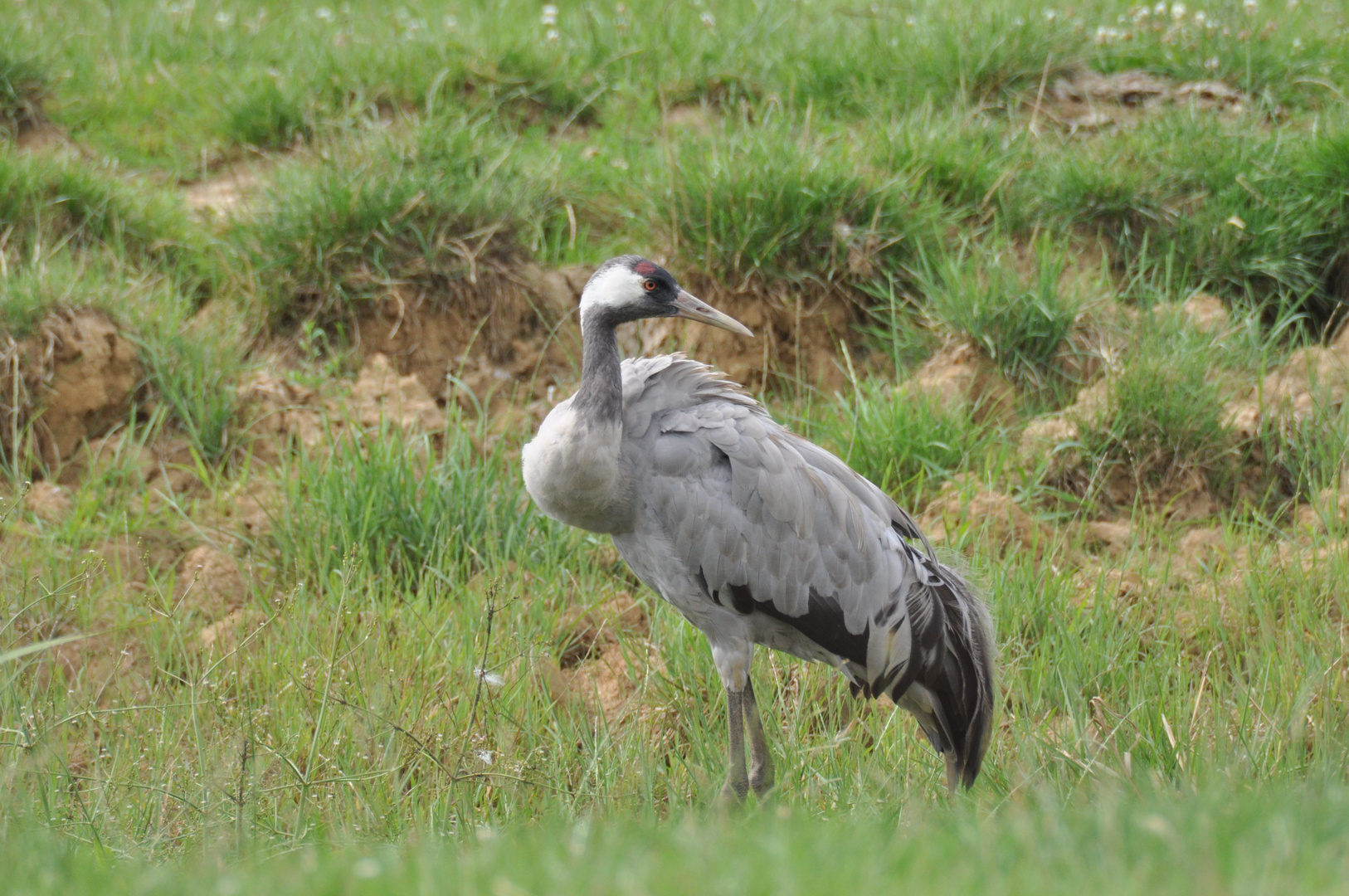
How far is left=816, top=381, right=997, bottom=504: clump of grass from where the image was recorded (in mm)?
5031

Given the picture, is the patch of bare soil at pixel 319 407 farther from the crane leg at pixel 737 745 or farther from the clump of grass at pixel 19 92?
the clump of grass at pixel 19 92

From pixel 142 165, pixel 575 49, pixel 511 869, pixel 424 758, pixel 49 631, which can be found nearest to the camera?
pixel 511 869

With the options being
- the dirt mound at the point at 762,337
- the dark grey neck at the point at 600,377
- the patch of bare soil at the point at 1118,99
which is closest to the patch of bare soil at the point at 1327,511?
the dirt mound at the point at 762,337

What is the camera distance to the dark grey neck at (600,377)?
340 centimetres

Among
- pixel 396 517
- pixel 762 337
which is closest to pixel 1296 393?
pixel 762 337

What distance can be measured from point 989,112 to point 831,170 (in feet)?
5.41

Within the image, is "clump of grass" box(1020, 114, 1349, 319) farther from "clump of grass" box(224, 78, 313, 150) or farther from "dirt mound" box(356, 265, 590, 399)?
"clump of grass" box(224, 78, 313, 150)

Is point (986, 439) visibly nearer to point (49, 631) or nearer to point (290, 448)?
point (290, 448)

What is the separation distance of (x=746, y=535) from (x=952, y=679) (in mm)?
774

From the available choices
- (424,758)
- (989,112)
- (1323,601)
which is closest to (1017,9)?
(989,112)

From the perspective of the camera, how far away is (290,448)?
5.17 metres

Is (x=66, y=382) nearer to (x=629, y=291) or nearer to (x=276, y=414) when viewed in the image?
(x=276, y=414)

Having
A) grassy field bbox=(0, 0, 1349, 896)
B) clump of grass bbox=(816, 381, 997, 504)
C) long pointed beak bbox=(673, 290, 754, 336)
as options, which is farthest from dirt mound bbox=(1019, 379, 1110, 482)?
long pointed beak bbox=(673, 290, 754, 336)

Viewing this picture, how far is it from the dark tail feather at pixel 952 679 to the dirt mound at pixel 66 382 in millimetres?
3588
